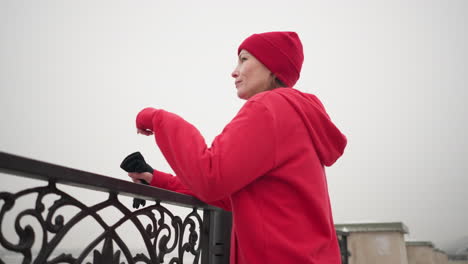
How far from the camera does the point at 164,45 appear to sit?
10962 cm

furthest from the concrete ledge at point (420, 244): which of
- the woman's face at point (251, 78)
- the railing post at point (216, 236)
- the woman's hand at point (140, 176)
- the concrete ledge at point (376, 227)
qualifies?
the woman's hand at point (140, 176)

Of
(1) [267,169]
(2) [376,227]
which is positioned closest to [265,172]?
(1) [267,169]

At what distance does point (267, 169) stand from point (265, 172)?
19mm

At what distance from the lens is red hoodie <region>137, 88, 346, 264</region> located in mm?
1051

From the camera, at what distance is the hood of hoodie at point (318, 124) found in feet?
4.11

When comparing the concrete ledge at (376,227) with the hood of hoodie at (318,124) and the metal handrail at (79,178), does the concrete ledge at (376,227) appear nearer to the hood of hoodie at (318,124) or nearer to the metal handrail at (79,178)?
the hood of hoodie at (318,124)

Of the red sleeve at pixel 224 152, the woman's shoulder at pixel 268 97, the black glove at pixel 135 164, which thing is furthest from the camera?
the black glove at pixel 135 164

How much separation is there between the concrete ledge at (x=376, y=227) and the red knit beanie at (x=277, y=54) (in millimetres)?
2768

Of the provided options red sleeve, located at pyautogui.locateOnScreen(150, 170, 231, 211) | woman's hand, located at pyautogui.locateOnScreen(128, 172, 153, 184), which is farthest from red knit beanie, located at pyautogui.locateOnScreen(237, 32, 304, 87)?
woman's hand, located at pyautogui.locateOnScreen(128, 172, 153, 184)

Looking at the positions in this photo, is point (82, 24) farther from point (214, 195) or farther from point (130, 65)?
point (214, 195)

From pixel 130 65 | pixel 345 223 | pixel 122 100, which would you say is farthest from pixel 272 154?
pixel 130 65

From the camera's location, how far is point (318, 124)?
1.31 meters

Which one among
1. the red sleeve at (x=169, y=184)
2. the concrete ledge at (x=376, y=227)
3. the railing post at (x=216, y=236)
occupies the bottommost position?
the concrete ledge at (x=376, y=227)

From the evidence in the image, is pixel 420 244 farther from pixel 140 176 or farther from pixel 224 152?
pixel 224 152
